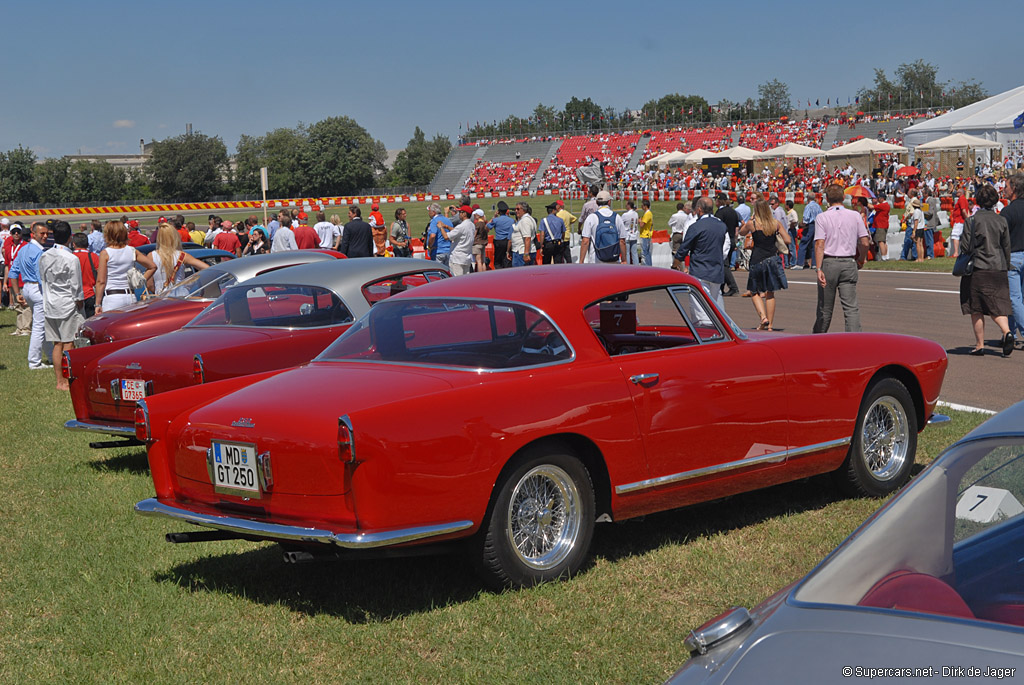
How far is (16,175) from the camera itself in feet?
320

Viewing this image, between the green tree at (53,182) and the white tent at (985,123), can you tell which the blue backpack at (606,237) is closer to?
the white tent at (985,123)

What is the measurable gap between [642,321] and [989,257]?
696 cm

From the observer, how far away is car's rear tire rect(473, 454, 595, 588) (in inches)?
189

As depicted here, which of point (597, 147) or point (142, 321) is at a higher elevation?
point (597, 147)

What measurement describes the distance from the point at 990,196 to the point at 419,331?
324 inches

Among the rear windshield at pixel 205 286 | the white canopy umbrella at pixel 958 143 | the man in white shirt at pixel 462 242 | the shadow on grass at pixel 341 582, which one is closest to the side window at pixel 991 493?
the shadow on grass at pixel 341 582

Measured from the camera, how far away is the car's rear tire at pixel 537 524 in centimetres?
479

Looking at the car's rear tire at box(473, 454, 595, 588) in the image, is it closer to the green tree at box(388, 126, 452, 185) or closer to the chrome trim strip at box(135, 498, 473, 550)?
the chrome trim strip at box(135, 498, 473, 550)

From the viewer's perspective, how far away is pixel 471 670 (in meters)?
4.20

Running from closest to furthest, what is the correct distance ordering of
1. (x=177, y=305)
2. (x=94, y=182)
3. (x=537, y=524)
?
(x=537, y=524)
(x=177, y=305)
(x=94, y=182)

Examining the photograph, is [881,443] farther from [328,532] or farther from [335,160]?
[335,160]

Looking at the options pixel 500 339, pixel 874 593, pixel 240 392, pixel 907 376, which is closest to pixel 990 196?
pixel 907 376

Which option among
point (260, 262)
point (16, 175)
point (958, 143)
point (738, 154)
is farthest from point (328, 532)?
point (16, 175)

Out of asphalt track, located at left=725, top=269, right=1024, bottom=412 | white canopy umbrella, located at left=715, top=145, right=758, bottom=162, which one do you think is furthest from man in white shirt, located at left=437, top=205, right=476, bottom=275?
white canopy umbrella, located at left=715, top=145, right=758, bottom=162
